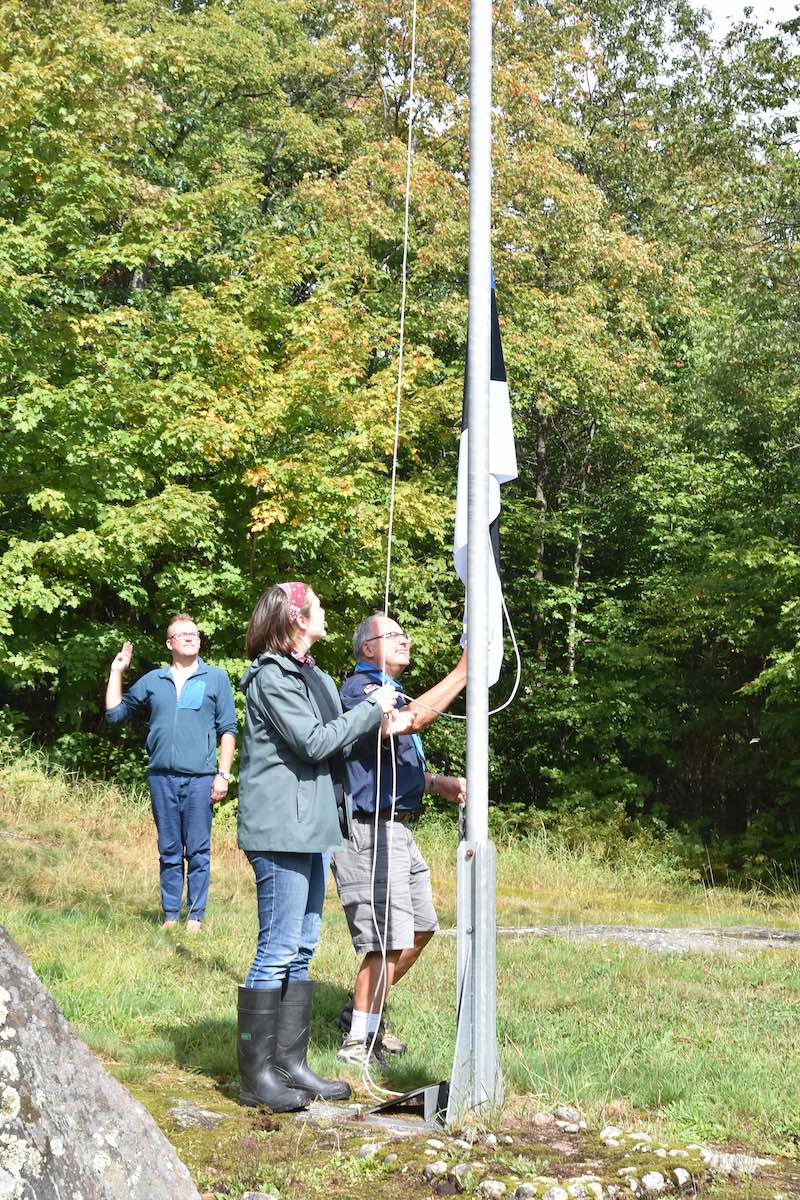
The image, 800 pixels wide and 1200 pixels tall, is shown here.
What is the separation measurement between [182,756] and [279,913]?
348cm

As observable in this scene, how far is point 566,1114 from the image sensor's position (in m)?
4.64

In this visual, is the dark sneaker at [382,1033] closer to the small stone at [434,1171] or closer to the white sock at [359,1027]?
the white sock at [359,1027]

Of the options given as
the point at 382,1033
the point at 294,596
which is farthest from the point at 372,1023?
the point at 294,596

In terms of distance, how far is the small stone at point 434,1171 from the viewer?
4004 millimetres

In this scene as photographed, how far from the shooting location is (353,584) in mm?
17672

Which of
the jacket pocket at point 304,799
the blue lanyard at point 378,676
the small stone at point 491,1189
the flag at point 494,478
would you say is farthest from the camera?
the blue lanyard at point 378,676

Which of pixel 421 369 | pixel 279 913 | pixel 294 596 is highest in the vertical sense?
pixel 421 369

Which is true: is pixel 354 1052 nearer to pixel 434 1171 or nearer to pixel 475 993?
pixel 475 993

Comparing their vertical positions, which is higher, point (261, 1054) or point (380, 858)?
point (380, 858)

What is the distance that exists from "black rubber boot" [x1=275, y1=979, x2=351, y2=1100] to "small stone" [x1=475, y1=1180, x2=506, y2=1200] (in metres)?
1.17

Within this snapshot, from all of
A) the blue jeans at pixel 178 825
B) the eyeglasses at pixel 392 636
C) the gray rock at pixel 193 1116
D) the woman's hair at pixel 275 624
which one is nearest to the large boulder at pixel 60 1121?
the gray rock at pixel 193 1116

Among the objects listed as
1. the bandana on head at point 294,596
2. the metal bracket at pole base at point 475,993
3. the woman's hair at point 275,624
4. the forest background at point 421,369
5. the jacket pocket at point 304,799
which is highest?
the forest background at point 421,369

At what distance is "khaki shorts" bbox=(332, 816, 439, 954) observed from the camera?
5512 millimetres

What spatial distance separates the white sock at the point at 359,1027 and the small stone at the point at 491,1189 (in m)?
1.64
